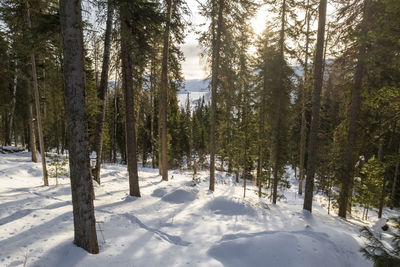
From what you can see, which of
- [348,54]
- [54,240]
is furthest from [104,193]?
[348,54]

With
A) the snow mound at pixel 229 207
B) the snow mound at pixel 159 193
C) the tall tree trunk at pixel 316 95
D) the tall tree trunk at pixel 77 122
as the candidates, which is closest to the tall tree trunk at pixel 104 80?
the snow mound at pixel 159 193

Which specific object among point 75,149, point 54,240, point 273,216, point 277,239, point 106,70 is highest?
point 106,70

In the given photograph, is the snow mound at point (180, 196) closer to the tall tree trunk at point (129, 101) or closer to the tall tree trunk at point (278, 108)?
the tall tree trunk at point (129, 101)

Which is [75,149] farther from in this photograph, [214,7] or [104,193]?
[214,7]

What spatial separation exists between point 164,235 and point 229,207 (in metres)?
3.95

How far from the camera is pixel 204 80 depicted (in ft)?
44.0

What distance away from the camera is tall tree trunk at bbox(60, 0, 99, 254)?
397 cm

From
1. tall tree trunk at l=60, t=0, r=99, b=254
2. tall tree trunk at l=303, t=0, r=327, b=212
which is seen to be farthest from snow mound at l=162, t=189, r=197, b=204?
tall tree trunk at l=303, t=0, r=327, b=212

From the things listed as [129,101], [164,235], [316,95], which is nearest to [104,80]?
[129,101]

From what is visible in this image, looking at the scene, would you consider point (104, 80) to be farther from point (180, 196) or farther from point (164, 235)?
point (164, 235)

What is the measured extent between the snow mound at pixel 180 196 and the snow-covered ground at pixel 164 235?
0.23 meters

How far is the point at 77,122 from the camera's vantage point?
13.5 feet

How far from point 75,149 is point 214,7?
1077cm

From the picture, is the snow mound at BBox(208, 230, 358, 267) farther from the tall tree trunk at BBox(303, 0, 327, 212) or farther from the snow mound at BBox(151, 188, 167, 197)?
the snow mound at BBox(151, 188, 167, 197)
